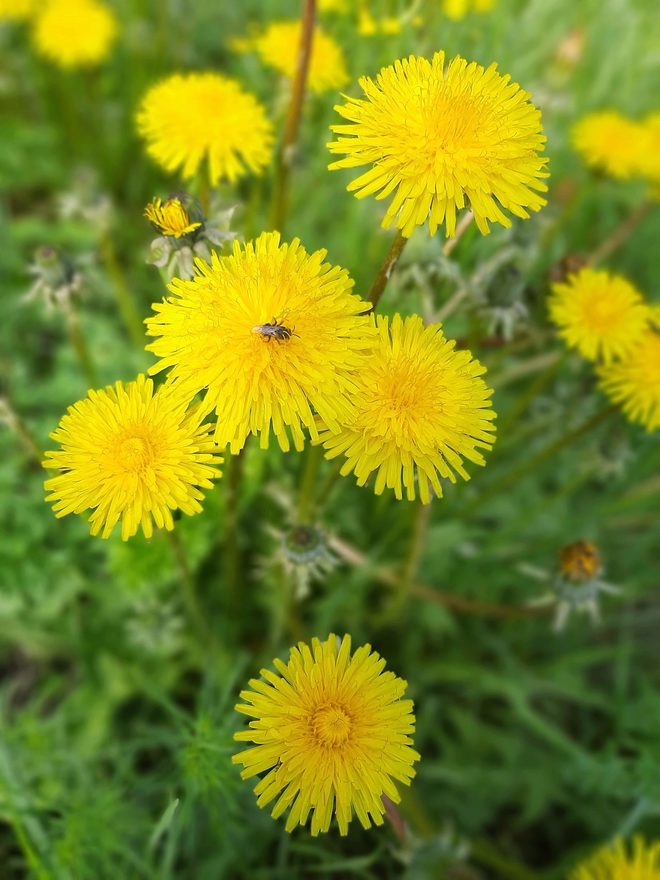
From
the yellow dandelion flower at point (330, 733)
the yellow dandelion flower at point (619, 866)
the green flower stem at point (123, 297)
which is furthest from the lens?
the green flower stem at point (123, 297)

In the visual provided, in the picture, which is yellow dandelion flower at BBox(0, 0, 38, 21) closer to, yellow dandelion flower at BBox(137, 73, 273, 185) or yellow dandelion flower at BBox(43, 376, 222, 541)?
yellow dandelion flower at BBox(137, 73, 273, 185)

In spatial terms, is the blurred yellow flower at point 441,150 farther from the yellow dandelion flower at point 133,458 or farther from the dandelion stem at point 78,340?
the dandelion stem at point 78,340

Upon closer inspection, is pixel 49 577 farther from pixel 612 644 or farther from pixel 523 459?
pixel 612 644

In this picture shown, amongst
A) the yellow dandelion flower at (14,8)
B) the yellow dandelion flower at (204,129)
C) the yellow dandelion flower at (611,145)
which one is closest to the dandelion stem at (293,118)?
the yellow dandelion flower at (204,129)

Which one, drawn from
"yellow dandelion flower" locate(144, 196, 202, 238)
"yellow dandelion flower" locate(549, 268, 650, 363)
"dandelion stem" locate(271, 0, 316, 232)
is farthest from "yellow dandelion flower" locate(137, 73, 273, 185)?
"yellow dandelion flower" locate(549, 268, 650, 363)

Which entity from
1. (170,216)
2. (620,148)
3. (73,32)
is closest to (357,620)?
(170,216)

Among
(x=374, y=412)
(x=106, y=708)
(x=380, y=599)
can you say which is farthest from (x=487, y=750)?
(x=374, y=412)
